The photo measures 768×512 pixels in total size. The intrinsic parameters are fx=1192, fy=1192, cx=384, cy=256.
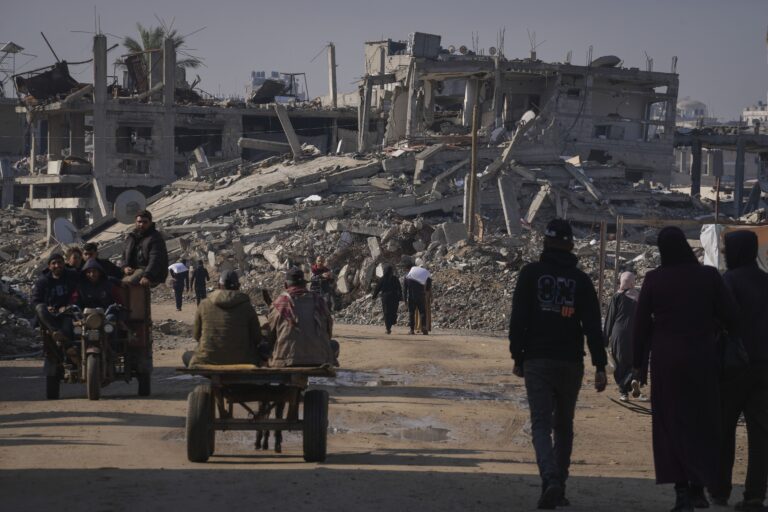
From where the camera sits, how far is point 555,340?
7504 mm

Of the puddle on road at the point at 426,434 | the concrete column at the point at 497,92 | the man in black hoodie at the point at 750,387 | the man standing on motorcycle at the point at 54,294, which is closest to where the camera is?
the man in black hoodie at the point at 750,387

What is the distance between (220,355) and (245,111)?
49.5 meters

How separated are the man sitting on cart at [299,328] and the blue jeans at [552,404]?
2485 millimetres

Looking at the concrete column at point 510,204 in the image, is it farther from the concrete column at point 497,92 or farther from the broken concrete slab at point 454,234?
the concrete column at point 497,92

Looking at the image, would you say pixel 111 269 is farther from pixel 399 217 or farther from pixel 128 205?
pixel 399 217

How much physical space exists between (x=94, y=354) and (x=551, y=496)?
6.50 meters

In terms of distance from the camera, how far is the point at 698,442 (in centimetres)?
719

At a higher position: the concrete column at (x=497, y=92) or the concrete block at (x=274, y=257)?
the concrete column at (x=497, y=92)

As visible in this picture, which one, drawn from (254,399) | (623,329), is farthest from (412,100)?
(254,399)

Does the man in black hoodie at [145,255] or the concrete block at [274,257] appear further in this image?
the concrete block at [274,257]

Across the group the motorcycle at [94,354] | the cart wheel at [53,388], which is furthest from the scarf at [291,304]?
the cart wheel at [53,388]

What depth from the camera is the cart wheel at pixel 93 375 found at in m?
12.2

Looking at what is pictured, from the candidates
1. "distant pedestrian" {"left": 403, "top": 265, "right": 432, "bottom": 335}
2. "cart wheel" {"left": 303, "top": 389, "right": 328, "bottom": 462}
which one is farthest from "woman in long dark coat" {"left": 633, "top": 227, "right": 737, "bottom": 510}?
"distant pedestrian" {"left": 403, "top": 265, "right": 432, "bottom": 335}

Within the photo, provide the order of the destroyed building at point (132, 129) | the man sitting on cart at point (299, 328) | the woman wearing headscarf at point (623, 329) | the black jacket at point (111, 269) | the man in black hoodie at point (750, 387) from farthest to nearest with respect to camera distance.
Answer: the destroyed building at point (132, 129) → the woman wearing headscarf at point (623, 329) → the black jacket at point (111, 269) → the man sitting on cart at point (299, 328) → the man in black hoodie at point (750, 387)
